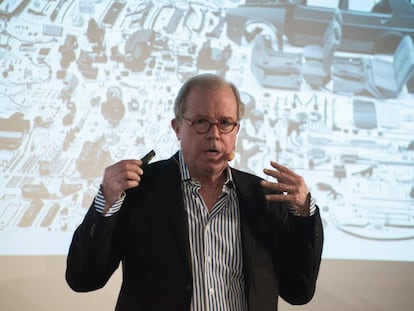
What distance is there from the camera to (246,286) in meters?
1.42

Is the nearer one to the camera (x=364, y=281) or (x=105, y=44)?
(x=105, y=44)

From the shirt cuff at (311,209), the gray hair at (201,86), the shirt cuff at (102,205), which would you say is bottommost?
the shirt cuff at (102,205)

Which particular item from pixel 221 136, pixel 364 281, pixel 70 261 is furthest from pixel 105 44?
pixel 364 281

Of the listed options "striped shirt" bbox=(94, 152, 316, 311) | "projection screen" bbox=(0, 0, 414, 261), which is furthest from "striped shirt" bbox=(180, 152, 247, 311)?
"projection screen" bbox=(0, 0, 414, 261)

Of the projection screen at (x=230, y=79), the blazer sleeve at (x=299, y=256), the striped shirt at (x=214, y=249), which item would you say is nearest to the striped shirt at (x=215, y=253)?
the striped shirt at (x=214, y=249)

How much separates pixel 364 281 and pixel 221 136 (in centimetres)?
164

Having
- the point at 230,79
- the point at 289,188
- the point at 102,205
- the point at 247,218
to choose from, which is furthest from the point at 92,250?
the point at 230,79

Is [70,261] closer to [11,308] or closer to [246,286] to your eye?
[246,286]

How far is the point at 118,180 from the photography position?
1334 mm

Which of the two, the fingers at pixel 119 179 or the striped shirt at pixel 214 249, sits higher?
the fingers at pixel 119 179

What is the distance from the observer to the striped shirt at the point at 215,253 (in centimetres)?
140

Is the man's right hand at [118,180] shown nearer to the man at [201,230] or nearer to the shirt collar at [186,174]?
the man at [201,230]

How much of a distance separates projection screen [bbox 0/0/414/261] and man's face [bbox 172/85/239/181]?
94cm

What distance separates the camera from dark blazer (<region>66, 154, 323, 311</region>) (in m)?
1.37
